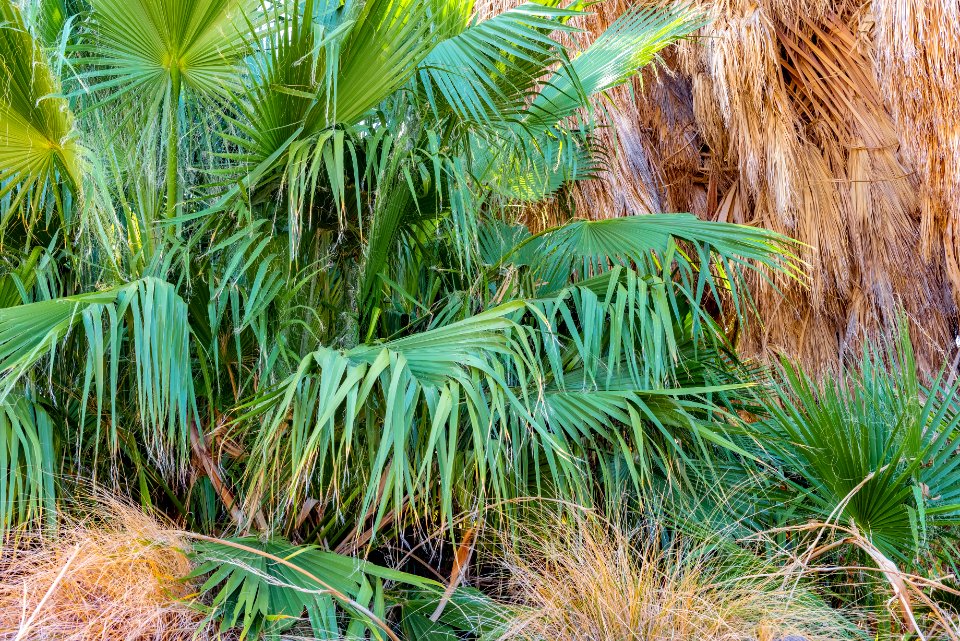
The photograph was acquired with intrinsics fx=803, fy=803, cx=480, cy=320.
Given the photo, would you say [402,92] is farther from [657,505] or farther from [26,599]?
[26,599]

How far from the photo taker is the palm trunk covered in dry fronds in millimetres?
4465

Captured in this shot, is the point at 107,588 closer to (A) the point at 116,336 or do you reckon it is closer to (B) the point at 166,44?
(A) the point at 116,336

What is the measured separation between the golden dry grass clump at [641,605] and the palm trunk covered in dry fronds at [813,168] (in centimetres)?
222

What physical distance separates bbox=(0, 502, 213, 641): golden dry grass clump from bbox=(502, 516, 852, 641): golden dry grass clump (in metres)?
0.93

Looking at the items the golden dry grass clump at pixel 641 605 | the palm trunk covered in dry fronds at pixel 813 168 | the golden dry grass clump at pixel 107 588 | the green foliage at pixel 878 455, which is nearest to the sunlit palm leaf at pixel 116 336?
the golden dry grass clump at pixel 107 588

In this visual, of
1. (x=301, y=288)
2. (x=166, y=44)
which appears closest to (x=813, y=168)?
(x=301, y=288)

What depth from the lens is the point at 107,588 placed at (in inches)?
89.3

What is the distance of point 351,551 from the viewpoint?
2.68m

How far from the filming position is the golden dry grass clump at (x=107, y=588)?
2180 millimetres

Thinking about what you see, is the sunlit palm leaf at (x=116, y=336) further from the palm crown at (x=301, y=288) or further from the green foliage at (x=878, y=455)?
the green foliage at (x=878, y=455)

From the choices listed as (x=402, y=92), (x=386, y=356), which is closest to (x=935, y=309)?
(x=402, y=92)

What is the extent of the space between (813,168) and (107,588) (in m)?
4.25

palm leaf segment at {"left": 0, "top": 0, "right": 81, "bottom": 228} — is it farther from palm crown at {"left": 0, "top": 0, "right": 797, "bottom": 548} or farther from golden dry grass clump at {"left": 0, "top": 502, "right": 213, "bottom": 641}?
golden dry grass clump at {"left": 0, "top": 502, "right": 213, "bottom": 641}

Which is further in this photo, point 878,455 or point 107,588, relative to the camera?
point 878,455
